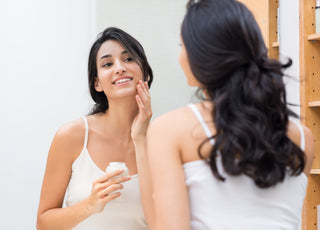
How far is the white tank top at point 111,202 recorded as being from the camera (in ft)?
5.17

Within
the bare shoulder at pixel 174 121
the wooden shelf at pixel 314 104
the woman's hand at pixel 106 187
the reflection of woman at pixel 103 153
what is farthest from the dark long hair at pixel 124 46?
the bare shoulder at pixel 174 121

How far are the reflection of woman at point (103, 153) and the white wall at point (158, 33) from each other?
0.73m

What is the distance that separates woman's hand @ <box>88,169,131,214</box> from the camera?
134cm

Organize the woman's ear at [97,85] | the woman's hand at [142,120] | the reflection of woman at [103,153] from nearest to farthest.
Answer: the woman's hand at [142,120] < the reflection of woman at [103,153] < the woman's ear at [97,85]

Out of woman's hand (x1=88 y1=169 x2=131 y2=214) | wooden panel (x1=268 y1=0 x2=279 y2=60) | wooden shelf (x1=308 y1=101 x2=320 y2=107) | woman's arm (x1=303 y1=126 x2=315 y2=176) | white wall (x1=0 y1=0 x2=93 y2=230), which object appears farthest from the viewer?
white wall (x1=0 y1=0 x2=93 y2=230)

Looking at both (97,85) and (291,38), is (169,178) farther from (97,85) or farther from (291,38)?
(291,38)

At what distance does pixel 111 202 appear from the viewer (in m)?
1.58

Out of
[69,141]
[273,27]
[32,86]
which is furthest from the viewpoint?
[32,86]

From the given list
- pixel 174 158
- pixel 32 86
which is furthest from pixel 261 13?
pixel 174 158

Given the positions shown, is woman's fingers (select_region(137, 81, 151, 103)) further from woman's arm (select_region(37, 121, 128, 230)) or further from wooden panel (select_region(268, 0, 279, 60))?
wooden panel (select_region(268, 0, 279, 60))

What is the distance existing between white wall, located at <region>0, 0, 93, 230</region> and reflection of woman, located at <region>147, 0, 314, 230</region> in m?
1.68

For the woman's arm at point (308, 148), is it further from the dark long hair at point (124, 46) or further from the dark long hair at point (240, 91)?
the dark long hair at point (124, 46)

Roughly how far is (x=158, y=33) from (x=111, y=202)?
1.16 m

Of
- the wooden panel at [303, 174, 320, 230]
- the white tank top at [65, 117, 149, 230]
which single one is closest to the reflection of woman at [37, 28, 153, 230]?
the white tank top at [65, 117, 149, 230]
